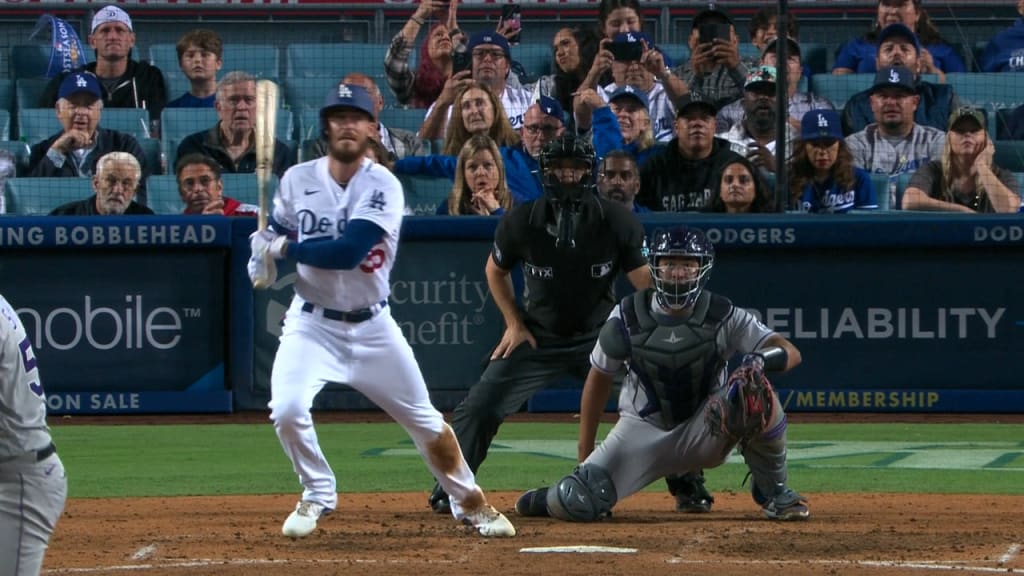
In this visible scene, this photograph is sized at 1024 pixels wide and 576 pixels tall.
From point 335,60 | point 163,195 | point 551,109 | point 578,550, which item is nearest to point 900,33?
point 551,109

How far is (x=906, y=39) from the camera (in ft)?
40.4

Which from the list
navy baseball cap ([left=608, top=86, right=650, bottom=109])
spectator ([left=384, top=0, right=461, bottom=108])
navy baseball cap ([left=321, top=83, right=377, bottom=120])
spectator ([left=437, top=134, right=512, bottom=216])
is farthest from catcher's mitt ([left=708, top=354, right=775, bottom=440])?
spectator ([left=384, top=0, right=461, bottom=108])

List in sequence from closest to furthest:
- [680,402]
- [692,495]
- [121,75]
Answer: [680,402] → [692,495] → [121,75]

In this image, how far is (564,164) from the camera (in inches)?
292

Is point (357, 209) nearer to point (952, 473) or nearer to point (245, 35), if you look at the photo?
point (952, 473)

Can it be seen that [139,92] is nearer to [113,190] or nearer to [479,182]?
[113,190]

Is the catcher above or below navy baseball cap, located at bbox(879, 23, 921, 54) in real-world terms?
below

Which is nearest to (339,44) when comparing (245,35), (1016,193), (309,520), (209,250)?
(245,35)

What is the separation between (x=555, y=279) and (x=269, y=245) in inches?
61.4

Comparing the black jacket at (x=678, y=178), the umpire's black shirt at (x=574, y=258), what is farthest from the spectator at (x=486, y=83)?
the umpire's black shirt at (x=574, y=258)

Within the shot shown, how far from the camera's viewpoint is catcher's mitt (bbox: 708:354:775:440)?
6.59 meters

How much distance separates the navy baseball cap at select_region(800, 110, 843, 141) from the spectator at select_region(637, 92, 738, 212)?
1.64ft

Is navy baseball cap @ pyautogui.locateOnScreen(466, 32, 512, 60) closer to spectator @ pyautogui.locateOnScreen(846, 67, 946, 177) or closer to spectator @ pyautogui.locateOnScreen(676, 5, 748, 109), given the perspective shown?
spectator @ pyautogui.locateOnScreen(676, 5, 748, 109)

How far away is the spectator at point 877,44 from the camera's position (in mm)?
13062
